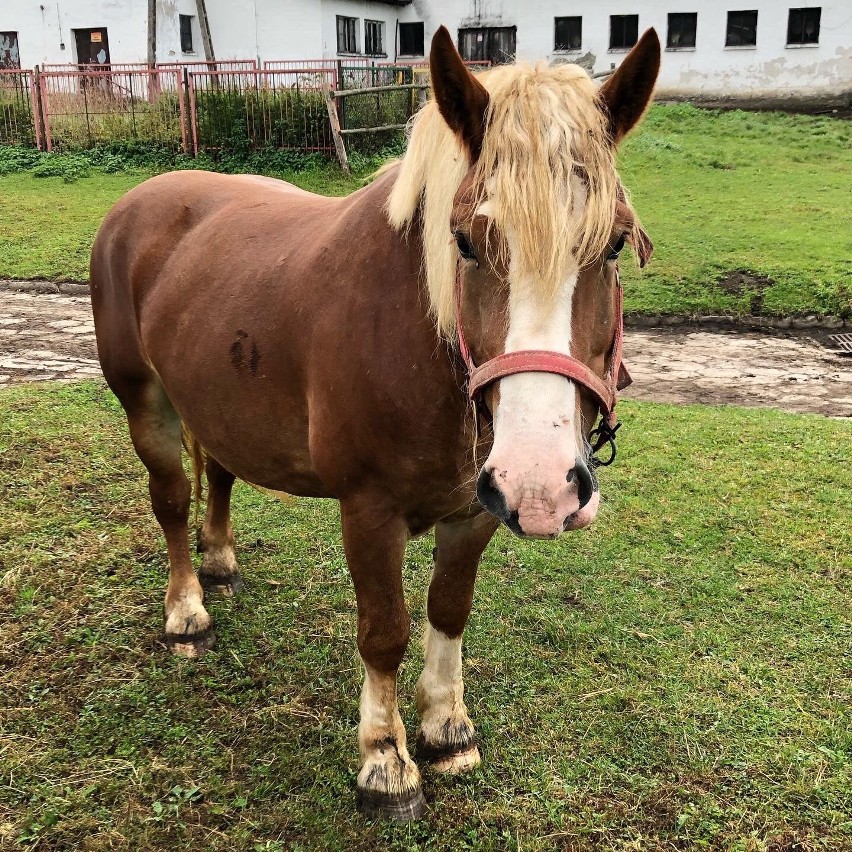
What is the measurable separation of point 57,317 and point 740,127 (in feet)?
56.3

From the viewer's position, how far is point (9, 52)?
27.1 metres

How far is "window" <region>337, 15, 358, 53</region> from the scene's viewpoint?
25.6 meters

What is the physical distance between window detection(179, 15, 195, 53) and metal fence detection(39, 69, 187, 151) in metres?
10.6

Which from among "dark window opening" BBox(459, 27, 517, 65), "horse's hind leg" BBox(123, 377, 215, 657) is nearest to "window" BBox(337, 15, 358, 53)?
"dark window opening" BBox(459, 27, 517, 65)

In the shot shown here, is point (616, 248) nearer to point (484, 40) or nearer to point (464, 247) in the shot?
point (464, 247)

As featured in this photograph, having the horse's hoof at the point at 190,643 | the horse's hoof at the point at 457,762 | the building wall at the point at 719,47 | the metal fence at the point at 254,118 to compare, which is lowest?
the horse's hoof at the point at 457,762

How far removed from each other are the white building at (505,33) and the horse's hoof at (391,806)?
2343 centimetres

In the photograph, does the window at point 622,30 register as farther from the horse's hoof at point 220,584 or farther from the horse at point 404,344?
the horse's hoof at point 220,584

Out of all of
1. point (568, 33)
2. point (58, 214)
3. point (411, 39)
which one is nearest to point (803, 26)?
point (568, 33)

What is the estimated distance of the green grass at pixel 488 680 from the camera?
2.55 meters

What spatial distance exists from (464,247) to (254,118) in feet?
50.0

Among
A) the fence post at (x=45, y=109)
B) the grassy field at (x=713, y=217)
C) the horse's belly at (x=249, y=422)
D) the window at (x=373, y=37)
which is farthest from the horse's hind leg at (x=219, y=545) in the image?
the window at (x=373, y=37)

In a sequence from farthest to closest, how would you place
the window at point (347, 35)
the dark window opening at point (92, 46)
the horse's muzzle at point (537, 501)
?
the dark window opening at point (92, 46) < the window at point (347, 35) < the horse's muzzle at point (537, 501)

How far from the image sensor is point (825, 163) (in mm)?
16141
